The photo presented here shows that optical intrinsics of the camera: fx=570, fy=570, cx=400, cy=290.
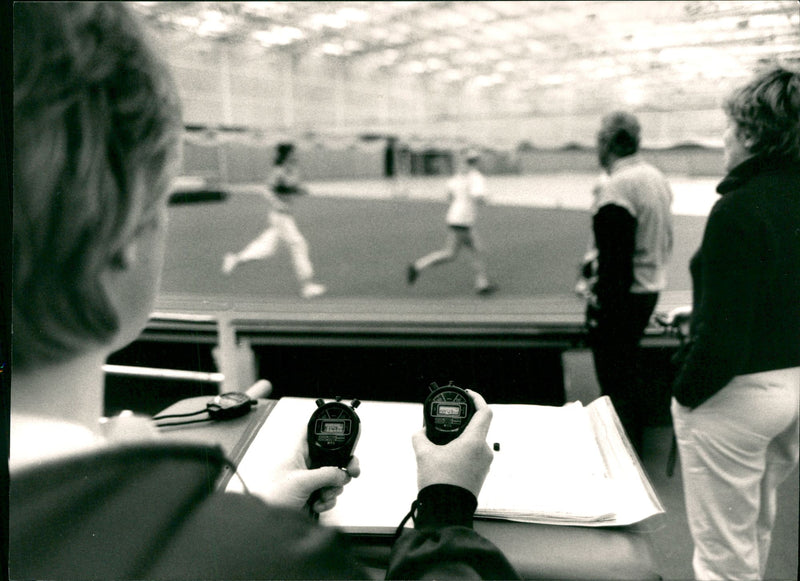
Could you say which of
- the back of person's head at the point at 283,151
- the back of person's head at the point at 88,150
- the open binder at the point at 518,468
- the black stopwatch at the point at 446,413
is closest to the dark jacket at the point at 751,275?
the open binder at the point at 518,468

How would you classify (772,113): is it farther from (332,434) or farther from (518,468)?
(332,434)

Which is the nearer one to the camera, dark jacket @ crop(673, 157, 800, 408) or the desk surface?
the desk surface

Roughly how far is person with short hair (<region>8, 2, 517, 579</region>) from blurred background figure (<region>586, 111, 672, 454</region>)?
0.54 m

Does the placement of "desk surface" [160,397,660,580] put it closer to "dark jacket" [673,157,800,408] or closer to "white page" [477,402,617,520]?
"white page" [477,402,617,520]

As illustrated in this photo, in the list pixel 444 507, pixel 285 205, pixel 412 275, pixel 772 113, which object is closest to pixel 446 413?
pixel 444 507

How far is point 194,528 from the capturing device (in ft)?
2.29

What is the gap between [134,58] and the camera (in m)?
0.69

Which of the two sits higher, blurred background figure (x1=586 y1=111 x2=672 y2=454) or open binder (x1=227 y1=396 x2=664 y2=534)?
blurred background figure (x1=586 y1=111 x2=672 y2=454)

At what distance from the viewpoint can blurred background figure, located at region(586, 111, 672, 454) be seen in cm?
119

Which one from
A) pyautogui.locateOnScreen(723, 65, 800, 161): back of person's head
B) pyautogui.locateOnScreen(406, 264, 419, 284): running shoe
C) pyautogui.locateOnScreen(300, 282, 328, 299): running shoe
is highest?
pyautogui.locateOnScreen(723, 65, 800, 161): back of person's head

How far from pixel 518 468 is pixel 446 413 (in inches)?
6.3

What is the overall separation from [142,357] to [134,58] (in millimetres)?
480

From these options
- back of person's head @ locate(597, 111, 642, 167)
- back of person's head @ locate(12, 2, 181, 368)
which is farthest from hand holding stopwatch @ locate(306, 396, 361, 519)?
back of person's head @ locate(597, 111, 642, 167)

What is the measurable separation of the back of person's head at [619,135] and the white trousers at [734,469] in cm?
115
